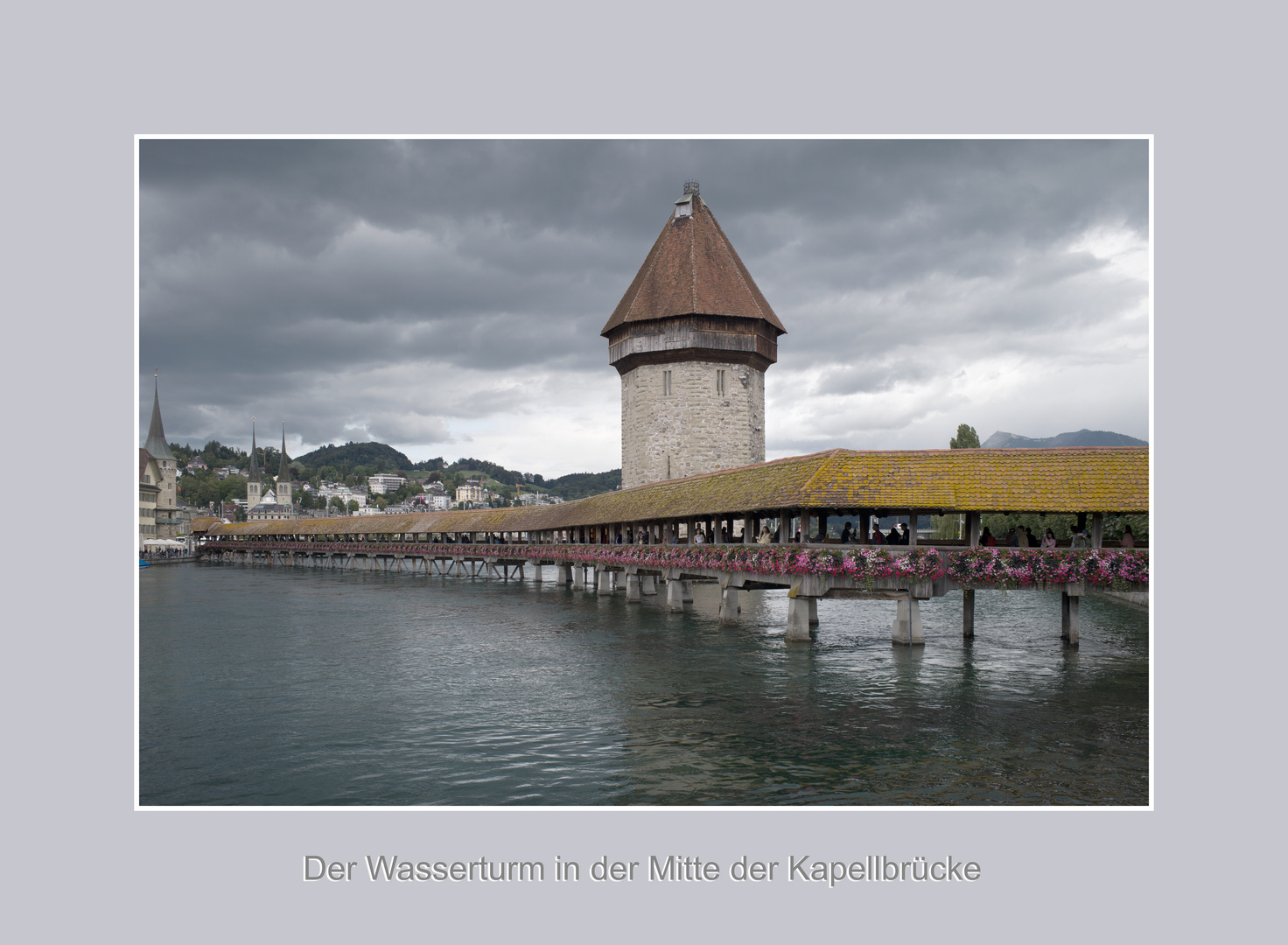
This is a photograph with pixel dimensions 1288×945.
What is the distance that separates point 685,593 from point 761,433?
673 inches

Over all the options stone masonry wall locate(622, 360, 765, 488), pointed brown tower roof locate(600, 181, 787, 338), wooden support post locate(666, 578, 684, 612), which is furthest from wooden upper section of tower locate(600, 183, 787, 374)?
wooden support post locate(666, 578, 684, 612)

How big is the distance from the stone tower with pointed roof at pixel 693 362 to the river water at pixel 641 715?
1848cm

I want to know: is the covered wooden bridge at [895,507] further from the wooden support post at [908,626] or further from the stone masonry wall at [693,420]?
the stone masonry wall at [693,420]

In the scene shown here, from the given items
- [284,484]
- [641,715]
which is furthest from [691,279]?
[284,484]

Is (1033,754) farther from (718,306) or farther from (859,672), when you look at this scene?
(718,306)

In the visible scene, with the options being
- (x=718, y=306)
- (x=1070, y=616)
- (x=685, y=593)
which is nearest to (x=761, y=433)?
(x=718, y=306)

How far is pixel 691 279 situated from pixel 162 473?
256 feet

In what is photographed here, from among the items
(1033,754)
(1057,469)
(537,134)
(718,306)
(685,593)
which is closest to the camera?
(537,134)

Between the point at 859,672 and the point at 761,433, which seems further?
the point at 761,433

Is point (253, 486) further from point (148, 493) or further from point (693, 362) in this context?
point (693, 362)

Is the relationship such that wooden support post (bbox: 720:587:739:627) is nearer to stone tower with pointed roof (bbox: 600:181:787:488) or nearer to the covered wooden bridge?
the covered wooden bridge

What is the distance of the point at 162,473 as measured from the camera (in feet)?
317

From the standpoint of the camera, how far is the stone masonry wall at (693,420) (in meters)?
43.4

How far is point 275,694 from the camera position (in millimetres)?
15008
